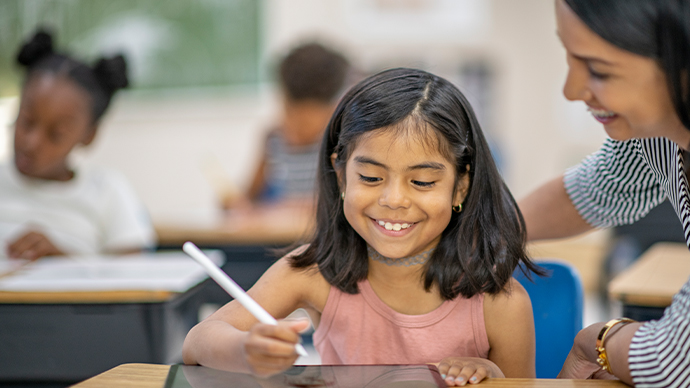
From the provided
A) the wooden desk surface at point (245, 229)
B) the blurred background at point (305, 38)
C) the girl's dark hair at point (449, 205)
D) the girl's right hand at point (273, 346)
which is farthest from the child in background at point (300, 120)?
the girl's right hand at point (273, 346)

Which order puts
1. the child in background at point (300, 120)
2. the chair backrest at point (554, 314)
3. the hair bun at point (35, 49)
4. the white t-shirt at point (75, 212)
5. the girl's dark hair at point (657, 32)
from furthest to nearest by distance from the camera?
1. the child in background at point (300, 120)
2. the hair bun at point (35, 49)
3. the white t-shirt at point (75, 212)
4. the chair backrest at point (554, 314)
5. the girl's dark hair at point (657, 32)

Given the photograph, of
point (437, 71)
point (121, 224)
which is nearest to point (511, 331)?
point (121, 224)

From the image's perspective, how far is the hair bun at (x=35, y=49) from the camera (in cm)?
193

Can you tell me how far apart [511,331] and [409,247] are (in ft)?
0.69

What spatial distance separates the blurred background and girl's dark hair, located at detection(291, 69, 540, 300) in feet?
11.2

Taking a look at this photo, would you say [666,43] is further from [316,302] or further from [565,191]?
[316,302]

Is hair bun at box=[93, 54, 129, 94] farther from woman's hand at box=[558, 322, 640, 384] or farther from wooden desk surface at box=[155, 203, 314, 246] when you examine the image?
woman's hand at box=[558, 322, 640, 384]

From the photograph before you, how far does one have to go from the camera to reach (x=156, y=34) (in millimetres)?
4465

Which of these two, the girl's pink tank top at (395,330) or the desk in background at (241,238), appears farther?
the desk in background at (241,238)

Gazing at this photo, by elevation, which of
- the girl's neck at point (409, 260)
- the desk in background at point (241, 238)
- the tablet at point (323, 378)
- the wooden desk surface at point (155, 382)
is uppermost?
the girl's neck at point (409, 260)

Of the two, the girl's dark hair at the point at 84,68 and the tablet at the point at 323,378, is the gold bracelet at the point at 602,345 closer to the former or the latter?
the tablet at the point at 323,378

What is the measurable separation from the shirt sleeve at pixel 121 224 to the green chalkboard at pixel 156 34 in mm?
2714

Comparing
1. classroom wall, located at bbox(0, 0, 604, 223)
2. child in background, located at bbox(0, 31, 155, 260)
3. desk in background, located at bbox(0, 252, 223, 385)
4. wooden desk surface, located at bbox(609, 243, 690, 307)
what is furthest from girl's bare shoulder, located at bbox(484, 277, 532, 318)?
classroom wall, located at bbox(0, 0, 604, 223)

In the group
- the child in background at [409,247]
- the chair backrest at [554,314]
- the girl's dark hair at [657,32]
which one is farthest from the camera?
the chair backrest at [554,314]
